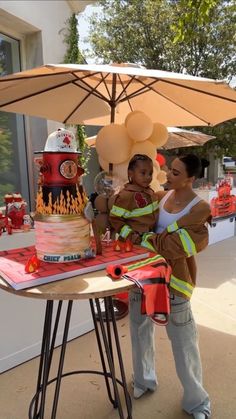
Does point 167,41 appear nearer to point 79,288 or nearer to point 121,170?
point 121,170

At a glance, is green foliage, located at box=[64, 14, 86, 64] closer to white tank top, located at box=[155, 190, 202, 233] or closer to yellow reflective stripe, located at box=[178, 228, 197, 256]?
white tank top, located at box=[155, 190, 202, 233]

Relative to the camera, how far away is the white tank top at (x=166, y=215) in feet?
5.89

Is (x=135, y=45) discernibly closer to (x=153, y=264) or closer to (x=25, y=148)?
(x=25, y=148)

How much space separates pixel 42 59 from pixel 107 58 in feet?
16.1

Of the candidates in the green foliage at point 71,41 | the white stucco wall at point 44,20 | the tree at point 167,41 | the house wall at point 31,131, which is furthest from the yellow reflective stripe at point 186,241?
the tree at point 167,41

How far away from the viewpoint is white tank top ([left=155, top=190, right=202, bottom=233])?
1.80 metres

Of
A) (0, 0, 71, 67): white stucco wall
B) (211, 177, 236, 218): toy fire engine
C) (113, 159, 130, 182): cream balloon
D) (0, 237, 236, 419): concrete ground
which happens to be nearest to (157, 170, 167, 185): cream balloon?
(113, 159, 130, 182): cream balloon

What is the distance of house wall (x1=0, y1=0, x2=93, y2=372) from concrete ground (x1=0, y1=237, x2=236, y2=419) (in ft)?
0.43

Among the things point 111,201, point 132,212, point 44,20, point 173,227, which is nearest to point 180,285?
point 173,227

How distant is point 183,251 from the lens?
1715mm

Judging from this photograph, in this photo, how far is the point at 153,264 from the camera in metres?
1.47

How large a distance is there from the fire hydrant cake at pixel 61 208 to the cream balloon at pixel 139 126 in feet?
2.58

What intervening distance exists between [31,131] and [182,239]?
9.35 ft

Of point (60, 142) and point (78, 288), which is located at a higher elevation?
point (60, 142)
